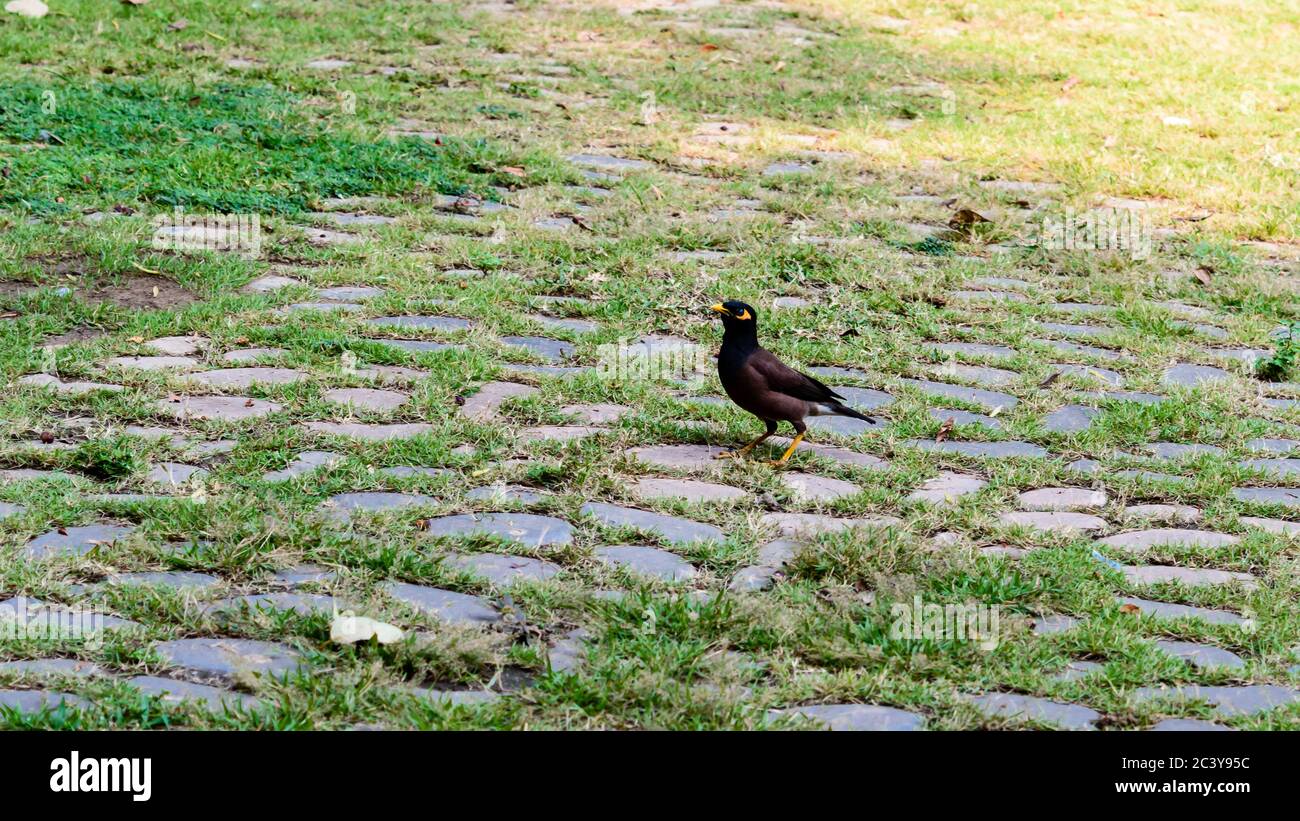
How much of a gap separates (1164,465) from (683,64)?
638cm

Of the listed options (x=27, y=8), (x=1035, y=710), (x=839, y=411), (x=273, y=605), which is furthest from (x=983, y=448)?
(x=27, y=8)

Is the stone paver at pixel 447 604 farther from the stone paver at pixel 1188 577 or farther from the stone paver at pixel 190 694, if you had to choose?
the stone paver at pixel 1188 577

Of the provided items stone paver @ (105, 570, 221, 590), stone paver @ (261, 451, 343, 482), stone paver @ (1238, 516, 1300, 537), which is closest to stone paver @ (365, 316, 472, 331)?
stone paver @ (261, 451, 343, 482)

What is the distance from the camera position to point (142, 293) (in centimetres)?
538

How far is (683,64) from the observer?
9906 mm

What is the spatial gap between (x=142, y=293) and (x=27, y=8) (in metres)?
Result: 5.55

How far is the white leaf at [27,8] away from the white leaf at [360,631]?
8270 millimetres

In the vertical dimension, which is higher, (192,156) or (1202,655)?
(192,156)

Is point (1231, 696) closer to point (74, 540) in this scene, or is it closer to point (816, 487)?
point (816, 487)

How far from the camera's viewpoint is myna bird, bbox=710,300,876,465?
4.34 m

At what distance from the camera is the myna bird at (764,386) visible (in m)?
4.34

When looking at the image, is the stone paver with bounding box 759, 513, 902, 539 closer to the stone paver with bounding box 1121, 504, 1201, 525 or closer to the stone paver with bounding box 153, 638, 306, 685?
the stone paver with bounding box 1121, 504, 1201, 525

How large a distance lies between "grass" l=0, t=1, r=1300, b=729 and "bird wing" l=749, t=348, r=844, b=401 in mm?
239

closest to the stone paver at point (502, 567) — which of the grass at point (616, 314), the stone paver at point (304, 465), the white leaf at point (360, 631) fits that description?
the grass at point (616, 314)
